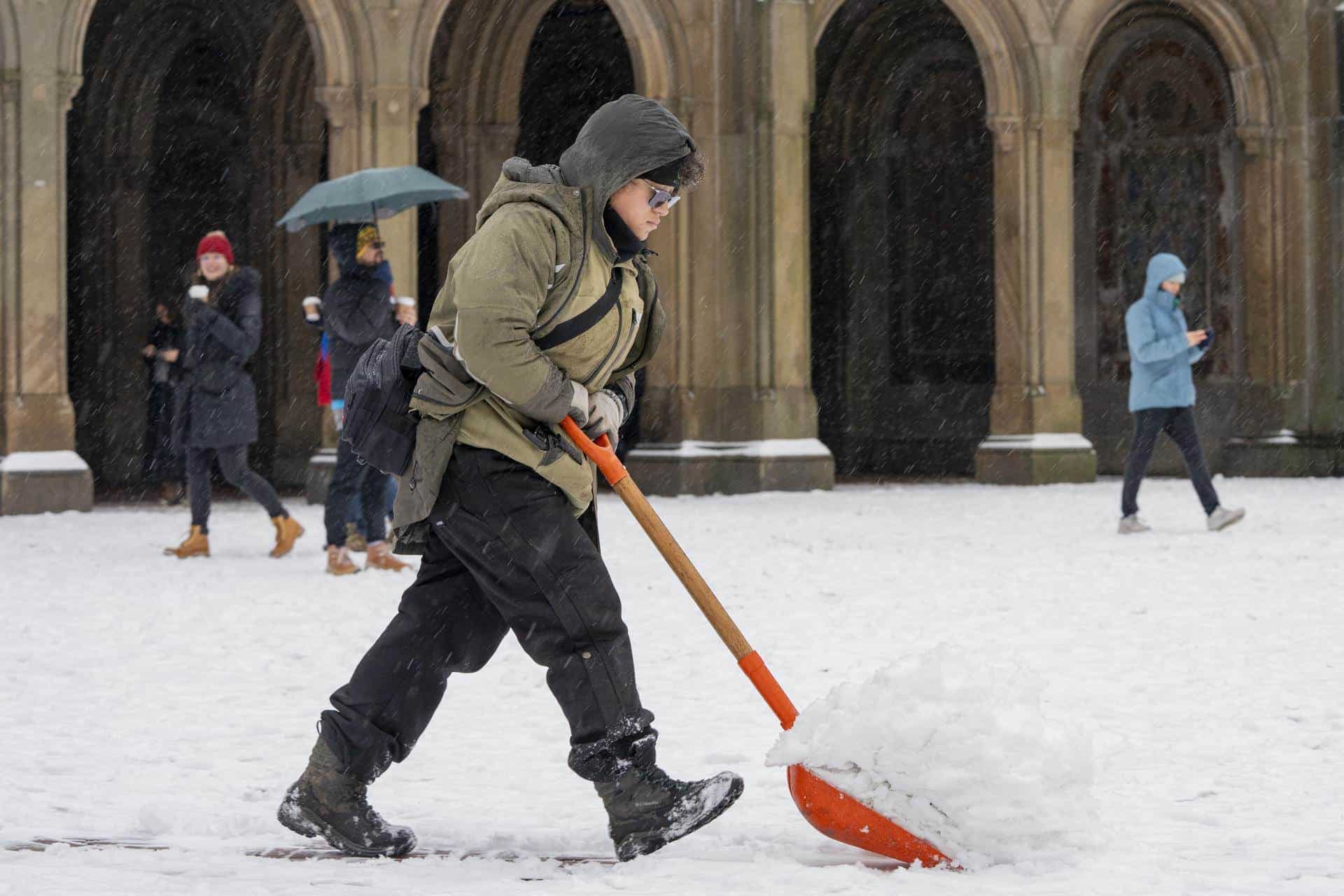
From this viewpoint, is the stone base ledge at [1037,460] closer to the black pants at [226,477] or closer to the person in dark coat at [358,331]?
the black pants at [226,477]

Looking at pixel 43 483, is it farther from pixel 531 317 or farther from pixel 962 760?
pixel 962 760

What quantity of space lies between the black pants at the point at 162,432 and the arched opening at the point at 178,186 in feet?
7.32

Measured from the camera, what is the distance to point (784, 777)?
4688 mm

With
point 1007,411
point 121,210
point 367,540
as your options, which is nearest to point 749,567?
point 367,540

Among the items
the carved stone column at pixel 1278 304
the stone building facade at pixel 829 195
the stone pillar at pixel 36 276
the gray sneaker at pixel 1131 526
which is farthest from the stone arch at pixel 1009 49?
the stone pillar at pixel 36 276

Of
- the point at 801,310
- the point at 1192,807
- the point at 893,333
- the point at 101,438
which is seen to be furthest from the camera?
the point at 893,333

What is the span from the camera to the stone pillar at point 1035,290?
1802 cm

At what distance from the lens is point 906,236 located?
21578mm

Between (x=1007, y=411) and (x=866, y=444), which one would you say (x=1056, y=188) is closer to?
(x=1007, y=411)

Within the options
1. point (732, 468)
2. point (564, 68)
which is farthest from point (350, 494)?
point (564, 68)

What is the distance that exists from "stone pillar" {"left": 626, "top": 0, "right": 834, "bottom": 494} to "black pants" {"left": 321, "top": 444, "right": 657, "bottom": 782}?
493 inches

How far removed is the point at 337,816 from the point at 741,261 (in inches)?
516

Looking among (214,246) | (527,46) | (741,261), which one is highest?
(527,46)

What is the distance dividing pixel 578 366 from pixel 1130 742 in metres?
2.11
